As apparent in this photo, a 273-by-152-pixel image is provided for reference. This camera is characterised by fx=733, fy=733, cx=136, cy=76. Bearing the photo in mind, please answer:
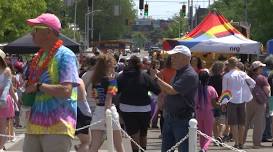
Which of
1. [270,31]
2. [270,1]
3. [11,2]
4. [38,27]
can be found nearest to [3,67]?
[38,27]

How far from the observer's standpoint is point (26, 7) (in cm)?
4375

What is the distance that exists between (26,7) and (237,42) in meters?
25.6

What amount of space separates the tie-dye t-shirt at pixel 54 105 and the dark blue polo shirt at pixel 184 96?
2.52 metres

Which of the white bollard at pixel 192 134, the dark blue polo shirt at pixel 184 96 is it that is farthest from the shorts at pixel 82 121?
the white bollard at pixel 192 134

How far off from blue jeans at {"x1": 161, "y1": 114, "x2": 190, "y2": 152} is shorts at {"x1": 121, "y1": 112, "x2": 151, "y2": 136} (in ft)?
7.42

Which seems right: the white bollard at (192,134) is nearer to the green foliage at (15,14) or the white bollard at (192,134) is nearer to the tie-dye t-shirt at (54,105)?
the tie-dye t-shirt at (54,105)

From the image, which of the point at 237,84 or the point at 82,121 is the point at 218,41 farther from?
the point at 82,121

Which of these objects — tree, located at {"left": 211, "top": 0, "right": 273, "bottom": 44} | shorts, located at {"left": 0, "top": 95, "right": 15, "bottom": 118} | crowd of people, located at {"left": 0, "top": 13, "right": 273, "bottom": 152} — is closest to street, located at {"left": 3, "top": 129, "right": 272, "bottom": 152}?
crowd of people, located at {"left": 0, "top": 13, "right": 273, "bottom": 152}

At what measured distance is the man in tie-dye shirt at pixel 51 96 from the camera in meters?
6.43

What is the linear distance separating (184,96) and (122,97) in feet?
9.23

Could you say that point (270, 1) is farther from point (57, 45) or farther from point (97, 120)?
point (57, 45)

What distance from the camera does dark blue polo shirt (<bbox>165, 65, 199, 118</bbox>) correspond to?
8781 millimetres

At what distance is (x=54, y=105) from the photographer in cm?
645

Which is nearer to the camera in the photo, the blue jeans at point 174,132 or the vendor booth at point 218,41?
the blue jeans at point 174,132
